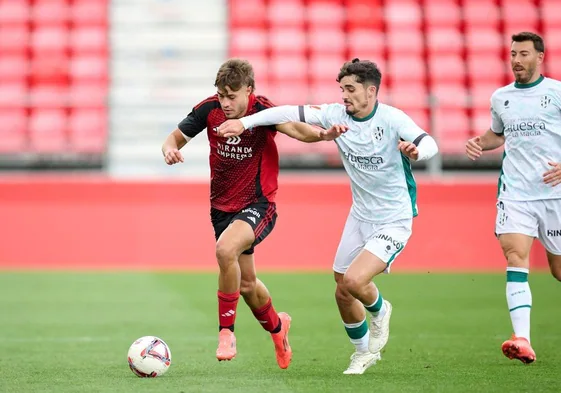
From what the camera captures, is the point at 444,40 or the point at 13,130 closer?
the point at 13,130

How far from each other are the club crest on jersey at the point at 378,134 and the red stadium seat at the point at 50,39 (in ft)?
39.4

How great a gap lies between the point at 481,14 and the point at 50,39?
7.89 meters

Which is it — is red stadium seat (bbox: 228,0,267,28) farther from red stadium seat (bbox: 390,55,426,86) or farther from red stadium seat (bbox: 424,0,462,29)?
red stadium seat (bbox: 424,0,462,29)

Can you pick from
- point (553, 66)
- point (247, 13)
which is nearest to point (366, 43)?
point (247, 13)

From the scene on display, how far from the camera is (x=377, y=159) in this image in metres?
7.37

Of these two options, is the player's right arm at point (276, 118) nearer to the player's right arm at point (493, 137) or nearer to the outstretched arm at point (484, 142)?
the outstretched arm at point (484, 142)

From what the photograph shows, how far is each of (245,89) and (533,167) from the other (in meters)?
2.27

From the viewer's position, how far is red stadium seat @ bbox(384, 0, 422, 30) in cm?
1919

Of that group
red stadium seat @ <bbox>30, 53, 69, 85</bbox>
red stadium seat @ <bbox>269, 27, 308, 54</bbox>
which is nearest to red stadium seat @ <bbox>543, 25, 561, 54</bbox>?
red stadium seat @ <bbox>269, 27, 308, 54</bbox>

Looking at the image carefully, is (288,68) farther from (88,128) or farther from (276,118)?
(276,118)

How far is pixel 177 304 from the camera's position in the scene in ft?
37.8

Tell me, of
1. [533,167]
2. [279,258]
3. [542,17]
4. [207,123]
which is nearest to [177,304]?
[279,258]

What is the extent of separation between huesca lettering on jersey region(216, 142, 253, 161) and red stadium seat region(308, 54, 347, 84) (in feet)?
34.2

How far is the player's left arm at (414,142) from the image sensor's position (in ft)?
22.3
